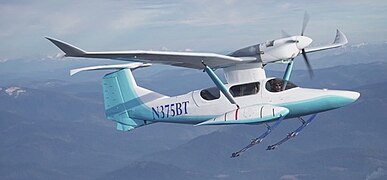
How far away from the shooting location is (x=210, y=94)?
37062mm

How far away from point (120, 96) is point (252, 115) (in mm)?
13428

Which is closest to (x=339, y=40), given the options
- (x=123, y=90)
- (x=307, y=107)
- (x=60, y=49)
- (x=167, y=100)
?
(x=307, y=107)

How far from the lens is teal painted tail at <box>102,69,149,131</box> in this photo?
139ft

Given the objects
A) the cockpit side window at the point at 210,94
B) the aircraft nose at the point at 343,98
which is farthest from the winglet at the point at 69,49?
the aircraft nose at the point at 343,98

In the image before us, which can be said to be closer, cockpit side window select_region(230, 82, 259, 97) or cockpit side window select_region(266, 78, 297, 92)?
cockpit side window select_region(266, 78, 297, 92)

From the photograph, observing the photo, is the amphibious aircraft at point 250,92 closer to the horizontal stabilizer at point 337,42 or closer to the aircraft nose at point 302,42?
the aircraft nose at point 302,42

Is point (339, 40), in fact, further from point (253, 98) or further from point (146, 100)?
point (146, 100)

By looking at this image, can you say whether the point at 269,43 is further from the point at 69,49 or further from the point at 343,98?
the point at 69,49

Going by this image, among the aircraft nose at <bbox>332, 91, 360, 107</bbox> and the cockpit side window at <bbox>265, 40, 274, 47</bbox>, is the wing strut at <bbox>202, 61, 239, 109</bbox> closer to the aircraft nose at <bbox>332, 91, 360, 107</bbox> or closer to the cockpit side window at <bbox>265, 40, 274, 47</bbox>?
the cockpit side window at <bbox>265, 40, 274, 47</bbox>

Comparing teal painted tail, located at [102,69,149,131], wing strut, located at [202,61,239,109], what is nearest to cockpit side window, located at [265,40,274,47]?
wing strut, located at [202,61,239,109]

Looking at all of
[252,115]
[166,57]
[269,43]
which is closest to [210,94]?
[252,115]

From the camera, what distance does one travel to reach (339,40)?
43656mm

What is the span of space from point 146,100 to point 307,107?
13.8 meters

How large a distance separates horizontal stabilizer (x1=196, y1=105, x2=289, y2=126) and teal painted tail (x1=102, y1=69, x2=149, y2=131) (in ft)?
31.8
